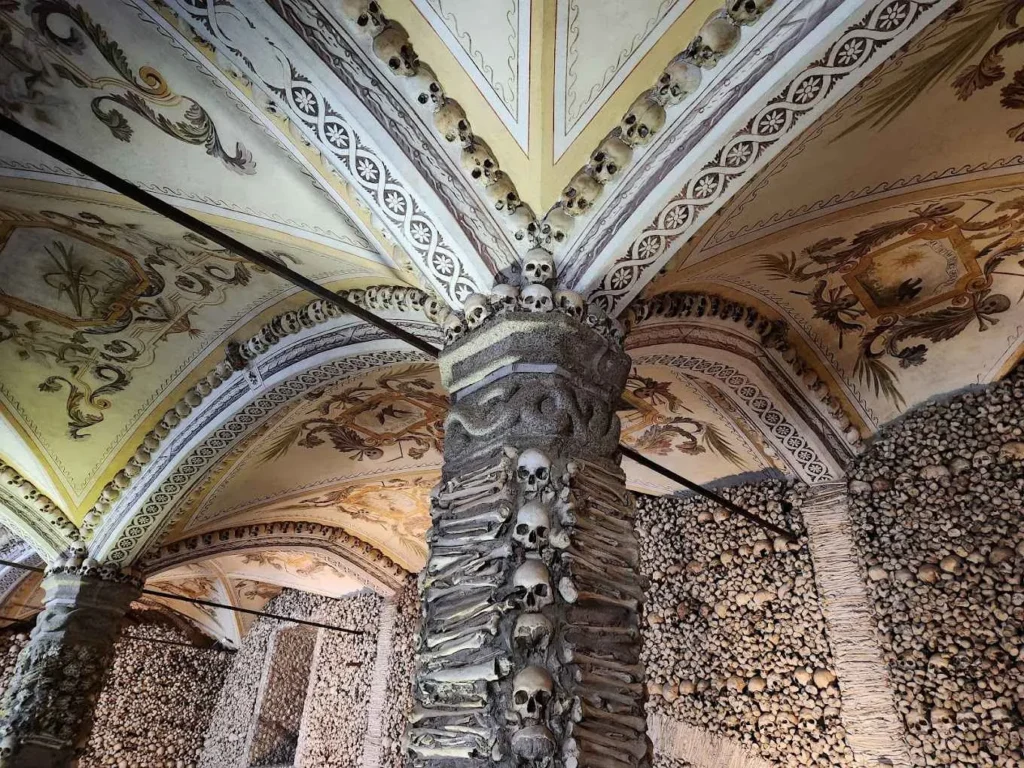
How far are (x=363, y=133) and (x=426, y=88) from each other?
10.7 inches

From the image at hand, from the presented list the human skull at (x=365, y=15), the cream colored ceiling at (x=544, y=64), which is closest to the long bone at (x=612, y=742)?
the cream colored ceiling at (x=544, y=64)

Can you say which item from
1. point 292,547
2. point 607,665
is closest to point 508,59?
point 607,665

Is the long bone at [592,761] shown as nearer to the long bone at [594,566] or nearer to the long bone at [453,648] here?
the long bone at [453,648]

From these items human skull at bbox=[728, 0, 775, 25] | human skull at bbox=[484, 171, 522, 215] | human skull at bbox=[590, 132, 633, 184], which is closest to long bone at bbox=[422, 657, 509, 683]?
human skull at bbox=[484, 171, 522, 215]

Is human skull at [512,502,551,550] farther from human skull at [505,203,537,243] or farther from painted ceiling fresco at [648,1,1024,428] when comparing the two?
painted ceiling fresco at [648,1,1024,428]

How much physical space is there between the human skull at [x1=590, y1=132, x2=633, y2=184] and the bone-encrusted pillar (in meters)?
4.66

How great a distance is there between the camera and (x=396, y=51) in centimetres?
262

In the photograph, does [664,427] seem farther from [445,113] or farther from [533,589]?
[533,589]

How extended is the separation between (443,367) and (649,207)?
35.1 inches

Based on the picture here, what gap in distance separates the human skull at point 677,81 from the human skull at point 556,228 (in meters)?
0.50

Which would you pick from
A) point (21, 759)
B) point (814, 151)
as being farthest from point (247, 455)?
point (814, 151)

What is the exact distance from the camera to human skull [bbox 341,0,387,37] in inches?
100.0

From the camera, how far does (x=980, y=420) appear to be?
4.11 m

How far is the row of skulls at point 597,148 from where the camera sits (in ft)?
8.02
